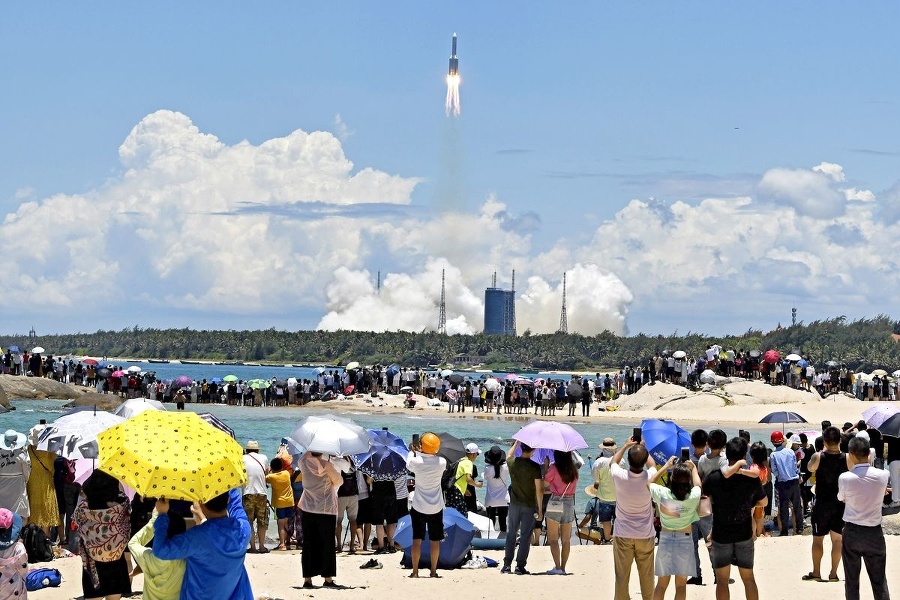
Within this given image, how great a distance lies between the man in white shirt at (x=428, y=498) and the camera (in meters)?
13.3

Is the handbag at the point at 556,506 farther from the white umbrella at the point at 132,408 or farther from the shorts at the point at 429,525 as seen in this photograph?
the white umbrella at the point at 132,408

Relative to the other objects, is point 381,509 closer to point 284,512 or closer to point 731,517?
point 284,512

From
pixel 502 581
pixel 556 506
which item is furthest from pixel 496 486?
pixel 502 581

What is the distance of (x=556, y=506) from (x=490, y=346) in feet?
486

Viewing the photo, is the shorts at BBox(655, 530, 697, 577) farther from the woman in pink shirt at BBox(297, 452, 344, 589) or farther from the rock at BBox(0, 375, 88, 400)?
the rock at BBox(0, 375, 88, 400)

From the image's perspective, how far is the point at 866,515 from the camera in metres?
10.7

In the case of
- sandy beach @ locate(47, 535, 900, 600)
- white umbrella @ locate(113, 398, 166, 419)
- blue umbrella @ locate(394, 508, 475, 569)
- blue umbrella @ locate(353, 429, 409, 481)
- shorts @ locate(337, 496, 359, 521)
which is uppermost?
white umbrella @ locate(113, 398, 166, 419)

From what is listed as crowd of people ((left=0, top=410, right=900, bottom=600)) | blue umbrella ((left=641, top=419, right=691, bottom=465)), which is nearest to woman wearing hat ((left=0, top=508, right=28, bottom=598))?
crowd of people ((left=0, top=410, right=900, bottom=600))

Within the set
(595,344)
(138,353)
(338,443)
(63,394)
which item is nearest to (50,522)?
(338,443)

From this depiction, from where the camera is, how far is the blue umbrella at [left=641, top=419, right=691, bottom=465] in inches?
539

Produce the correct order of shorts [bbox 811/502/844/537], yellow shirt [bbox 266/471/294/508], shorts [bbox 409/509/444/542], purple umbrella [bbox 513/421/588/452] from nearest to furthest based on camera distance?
1. shorts [bbox 811/502/844/537]
2. shorts [bbox 409/509/444/542]
3. purple umbrella [bbox 513/421/588/452]
4. yellow shirt [bbox 266/471/294/508]

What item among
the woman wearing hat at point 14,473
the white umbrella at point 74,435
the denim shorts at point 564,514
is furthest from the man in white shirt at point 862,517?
the woman wearing hat at point 14,473

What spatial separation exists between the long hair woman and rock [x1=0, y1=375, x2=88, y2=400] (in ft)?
145

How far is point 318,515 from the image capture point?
1246 cm
